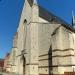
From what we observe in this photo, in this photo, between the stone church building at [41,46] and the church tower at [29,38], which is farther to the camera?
the church tower at [29,38]

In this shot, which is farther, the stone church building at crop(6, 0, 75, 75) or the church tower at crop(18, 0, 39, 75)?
the church tower at crop(18, 0, 39, 75)

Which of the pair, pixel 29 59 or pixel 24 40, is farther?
pixel 24 40

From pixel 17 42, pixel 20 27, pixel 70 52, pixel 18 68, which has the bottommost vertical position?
Result: pixel 18 68

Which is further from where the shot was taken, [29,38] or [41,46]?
[29,38]

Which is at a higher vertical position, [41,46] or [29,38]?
[29,38]

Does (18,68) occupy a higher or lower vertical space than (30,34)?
lower

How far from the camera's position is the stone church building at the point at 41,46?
67.7ft

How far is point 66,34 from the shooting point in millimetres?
21375

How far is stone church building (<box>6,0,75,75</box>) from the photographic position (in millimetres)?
20625

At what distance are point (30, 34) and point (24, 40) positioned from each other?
2.39 metres

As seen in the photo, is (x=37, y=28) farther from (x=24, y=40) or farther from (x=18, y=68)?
(x=18, y=68)

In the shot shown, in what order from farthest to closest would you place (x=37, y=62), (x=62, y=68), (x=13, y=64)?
1. (x=13, y=64)
2. (x=37, y=62)
3. (x=62, y=68)

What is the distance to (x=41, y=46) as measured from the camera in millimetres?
24734

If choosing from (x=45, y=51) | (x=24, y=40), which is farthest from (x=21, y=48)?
(x=45, y=51)
